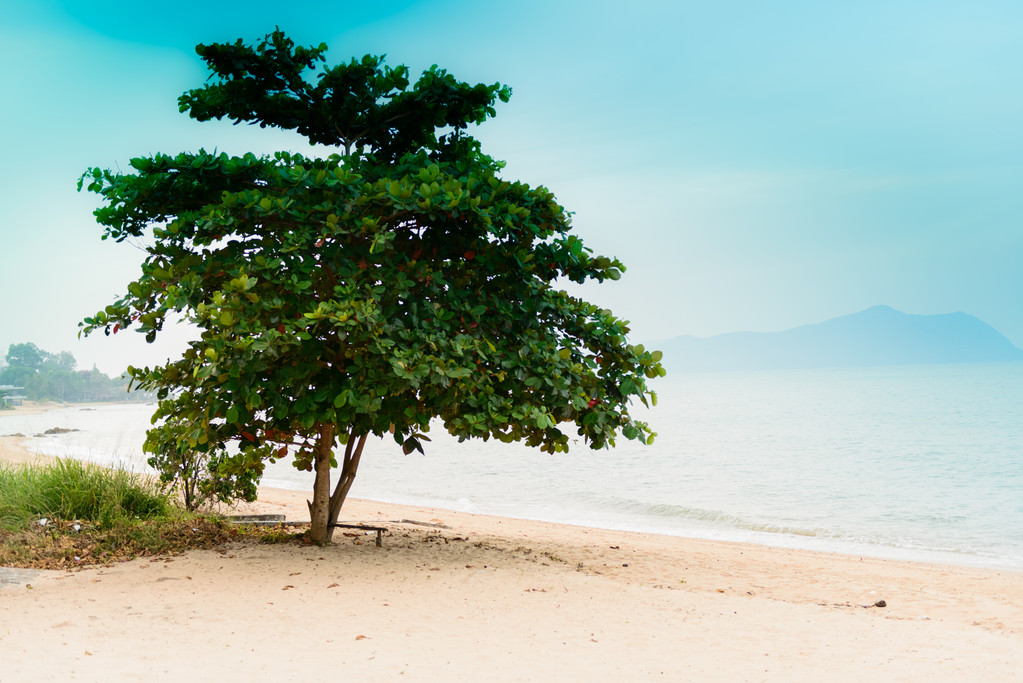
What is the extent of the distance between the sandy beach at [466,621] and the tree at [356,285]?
1.33 m

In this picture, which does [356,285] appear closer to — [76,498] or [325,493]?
[325,493]

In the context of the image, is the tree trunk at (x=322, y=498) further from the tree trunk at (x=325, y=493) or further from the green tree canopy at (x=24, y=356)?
the green tree canopy at (x=24, y=356)

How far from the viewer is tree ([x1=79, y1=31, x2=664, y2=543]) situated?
6.86 meters

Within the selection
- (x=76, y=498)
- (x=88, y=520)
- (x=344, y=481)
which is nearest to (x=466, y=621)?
(x=344, y=481)

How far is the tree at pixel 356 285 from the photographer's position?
6859 millimetres

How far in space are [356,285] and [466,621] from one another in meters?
3.06

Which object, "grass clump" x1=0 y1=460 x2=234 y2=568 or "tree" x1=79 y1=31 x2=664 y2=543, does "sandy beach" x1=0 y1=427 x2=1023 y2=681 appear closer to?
"grass clump" x1=0 y1=460 x2=234 y2=568

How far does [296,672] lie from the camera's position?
5.04m

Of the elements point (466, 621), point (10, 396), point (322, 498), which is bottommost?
point (10, 396)

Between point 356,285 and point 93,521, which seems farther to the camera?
point 93,521

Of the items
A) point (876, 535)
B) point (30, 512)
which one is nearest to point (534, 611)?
point (30, 512)

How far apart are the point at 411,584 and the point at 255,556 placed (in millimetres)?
1849

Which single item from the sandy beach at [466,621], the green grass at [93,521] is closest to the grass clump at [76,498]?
the green grass at [93,521]

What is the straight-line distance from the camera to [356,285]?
7.12 meters
